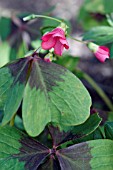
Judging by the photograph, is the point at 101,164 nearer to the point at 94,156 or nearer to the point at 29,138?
the point at 94,156

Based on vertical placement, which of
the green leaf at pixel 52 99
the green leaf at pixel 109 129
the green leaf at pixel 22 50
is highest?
the green leaf at pixel 22 50

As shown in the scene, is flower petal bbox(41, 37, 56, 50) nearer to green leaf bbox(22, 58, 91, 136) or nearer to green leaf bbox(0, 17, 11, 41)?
green leaf bbox(22, 58, 91, 136)

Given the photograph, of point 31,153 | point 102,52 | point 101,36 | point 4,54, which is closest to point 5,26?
point 4,54

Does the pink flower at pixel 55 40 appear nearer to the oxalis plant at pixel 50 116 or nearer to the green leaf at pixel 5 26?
the oxalis plant at pixel 50 116

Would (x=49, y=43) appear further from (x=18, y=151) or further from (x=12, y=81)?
(x=18, y=151)

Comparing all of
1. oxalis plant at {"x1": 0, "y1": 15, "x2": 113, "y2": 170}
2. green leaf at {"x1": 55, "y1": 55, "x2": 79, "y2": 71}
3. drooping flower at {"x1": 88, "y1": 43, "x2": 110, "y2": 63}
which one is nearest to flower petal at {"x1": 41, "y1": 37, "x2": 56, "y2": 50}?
oxalis plant at {"x1": 0, "y1": 15, "x2": 113, "y2": 170}

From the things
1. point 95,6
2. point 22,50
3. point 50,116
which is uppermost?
point 95,6

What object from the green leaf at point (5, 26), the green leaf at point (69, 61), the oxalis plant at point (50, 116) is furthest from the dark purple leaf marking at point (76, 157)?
the green leaf at point (5, 26)
